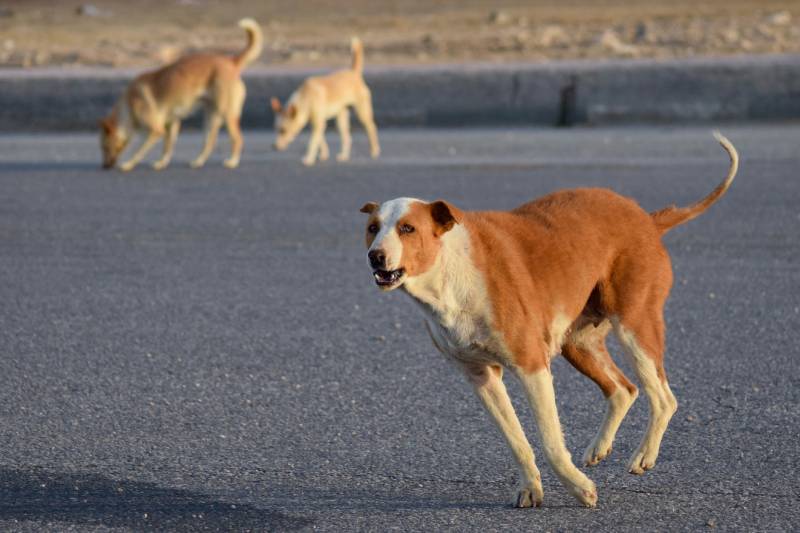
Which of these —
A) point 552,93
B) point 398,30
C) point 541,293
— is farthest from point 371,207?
point 398,30

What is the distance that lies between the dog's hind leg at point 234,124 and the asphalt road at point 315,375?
193 centimetres

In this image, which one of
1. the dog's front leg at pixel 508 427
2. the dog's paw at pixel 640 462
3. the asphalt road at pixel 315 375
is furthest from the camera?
the dog's paw at pixel 640 462

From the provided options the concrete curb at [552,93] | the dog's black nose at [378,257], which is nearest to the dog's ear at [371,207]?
the dog's black nose at [378,257]

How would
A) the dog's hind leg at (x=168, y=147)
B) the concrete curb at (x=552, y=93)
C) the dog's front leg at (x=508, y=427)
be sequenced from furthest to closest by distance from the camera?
the concrete curb at (x=552, y=93) → the dog's hind leg at (x=168, y=147) → the dog's front leg at (x=508, y=427)

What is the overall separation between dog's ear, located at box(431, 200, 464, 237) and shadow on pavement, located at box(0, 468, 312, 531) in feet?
3.53

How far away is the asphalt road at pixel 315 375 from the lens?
16.5 ft

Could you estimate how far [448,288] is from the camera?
15.8 ft

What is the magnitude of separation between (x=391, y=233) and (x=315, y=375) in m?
2.31

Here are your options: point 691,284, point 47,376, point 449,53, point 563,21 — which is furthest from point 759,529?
point 563,21

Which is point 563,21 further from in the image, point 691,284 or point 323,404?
point 323,404

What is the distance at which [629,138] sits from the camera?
15.3 meters

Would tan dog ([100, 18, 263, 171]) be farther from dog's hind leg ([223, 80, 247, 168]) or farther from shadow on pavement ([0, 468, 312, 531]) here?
shadow on pavement ([0, 468, 312, 531])

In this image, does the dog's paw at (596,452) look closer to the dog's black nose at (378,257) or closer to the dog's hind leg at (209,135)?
the dog's black nose at (378,257)

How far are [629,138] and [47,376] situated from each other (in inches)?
376
